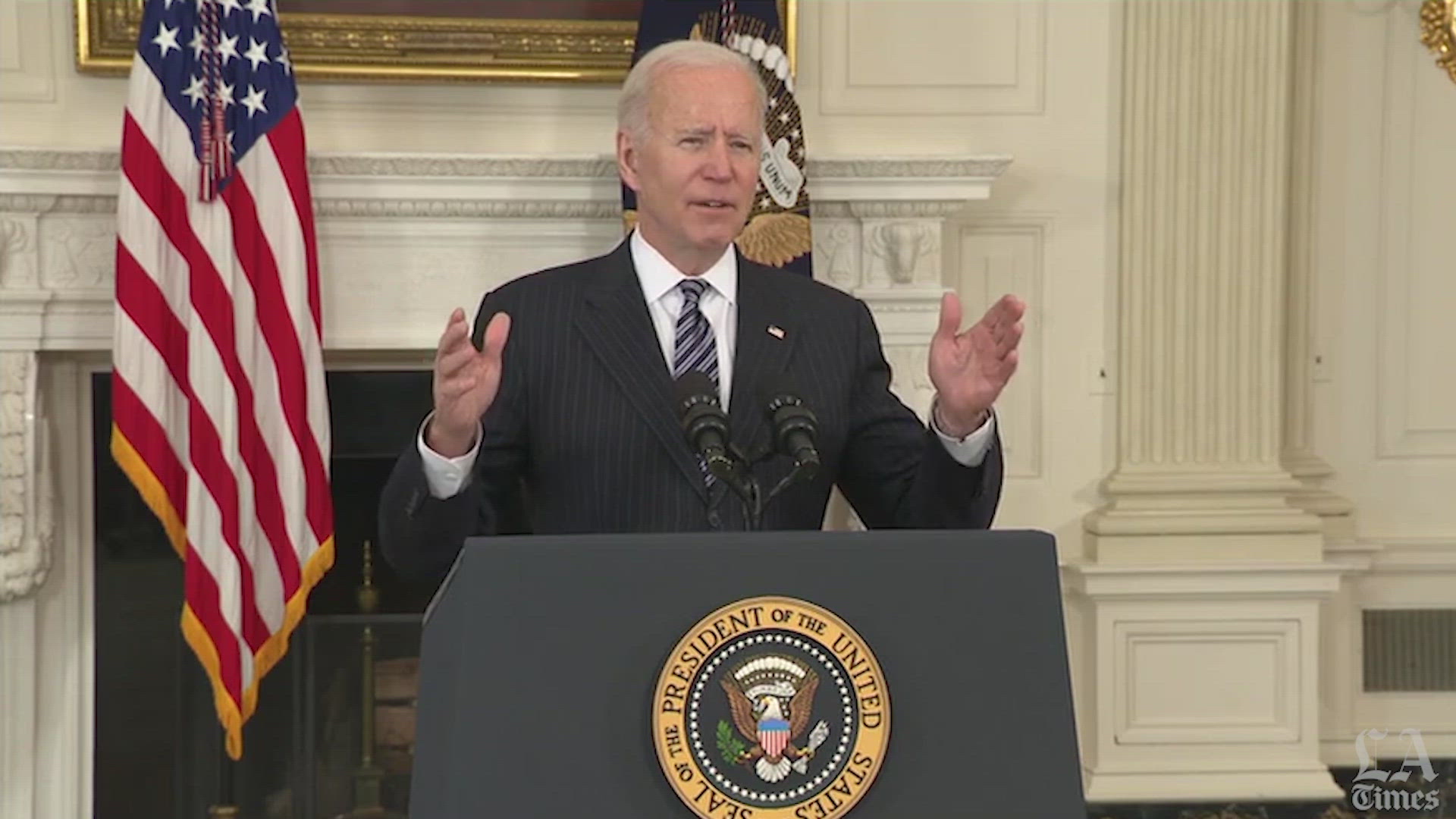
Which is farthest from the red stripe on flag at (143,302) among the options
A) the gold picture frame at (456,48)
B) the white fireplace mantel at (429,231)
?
the gold picture frame at (456,48)

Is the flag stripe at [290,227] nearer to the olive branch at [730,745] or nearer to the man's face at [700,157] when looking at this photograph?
the man's face at [700,157]

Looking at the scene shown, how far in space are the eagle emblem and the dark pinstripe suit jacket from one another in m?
0.64

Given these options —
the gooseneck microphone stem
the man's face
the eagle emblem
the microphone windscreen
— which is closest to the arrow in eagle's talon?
the eagle emblem

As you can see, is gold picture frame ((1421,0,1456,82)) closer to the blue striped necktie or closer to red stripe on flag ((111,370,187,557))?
the blue striped necktie

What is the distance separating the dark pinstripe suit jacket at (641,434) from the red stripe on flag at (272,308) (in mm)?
1708

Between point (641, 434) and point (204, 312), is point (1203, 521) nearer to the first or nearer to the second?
point (204, 312)

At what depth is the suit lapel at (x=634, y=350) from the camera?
7.21 feet

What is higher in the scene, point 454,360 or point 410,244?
point 410,244

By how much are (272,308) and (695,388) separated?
248 cm

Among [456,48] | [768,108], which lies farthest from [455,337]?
[456,48]

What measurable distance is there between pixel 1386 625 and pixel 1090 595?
104 cm

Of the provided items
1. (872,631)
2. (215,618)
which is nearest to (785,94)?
(215,618)

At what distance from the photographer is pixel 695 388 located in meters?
1.83

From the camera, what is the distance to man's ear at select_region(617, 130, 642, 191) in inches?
96.1
